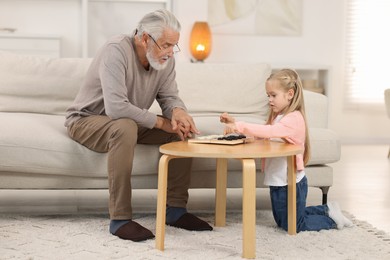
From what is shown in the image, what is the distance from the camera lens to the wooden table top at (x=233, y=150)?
2467mm

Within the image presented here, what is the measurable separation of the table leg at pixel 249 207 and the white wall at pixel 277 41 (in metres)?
4.19

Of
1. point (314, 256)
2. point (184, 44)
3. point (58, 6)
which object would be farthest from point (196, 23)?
point (314, 256)

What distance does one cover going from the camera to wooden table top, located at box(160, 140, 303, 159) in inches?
97.1

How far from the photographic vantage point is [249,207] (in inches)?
99.2

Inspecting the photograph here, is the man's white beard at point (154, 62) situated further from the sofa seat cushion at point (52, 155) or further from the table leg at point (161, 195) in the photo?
the table leg at point (161, 195)

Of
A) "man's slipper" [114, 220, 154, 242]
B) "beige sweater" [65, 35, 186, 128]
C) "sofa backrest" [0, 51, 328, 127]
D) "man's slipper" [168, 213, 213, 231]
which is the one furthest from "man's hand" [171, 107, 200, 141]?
"sofa backrest" [0, 51, 328, 127]

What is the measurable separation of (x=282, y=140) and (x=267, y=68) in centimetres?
117

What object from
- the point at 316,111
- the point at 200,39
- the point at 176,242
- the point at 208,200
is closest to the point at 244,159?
the point at 176,242

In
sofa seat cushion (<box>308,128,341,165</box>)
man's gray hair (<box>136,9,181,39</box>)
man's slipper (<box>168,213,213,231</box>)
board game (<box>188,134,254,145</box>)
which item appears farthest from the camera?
sofa seat cushion (<box>308,128,341,165</box>)

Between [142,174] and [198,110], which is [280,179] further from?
[198,110]

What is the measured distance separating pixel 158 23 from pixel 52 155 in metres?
0.76

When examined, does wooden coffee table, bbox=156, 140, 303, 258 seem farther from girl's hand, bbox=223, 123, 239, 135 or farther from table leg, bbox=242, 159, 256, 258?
girl's hand, bbox=223, 123, 239, 135

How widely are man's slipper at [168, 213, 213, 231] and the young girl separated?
1.02 ft

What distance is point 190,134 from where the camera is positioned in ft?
9.89
